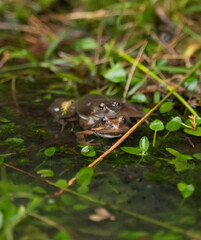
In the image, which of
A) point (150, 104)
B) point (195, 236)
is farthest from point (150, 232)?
point (150, 104)

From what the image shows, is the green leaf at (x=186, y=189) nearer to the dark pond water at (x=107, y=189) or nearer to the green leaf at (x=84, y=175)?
the dark pond water at (x=107, y=189)

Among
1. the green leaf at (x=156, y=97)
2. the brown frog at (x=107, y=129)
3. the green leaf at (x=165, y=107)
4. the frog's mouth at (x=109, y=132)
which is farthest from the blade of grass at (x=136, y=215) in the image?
the green leaf at (x=156, y=97)

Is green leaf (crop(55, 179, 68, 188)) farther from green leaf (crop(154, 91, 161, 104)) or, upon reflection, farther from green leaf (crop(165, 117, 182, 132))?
green leaf (crop(154, 91, 161, 104))

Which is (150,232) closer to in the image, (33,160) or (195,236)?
(195,236)

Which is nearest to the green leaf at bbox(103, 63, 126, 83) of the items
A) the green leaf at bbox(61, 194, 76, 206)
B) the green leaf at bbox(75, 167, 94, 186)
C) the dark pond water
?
the dark pond water

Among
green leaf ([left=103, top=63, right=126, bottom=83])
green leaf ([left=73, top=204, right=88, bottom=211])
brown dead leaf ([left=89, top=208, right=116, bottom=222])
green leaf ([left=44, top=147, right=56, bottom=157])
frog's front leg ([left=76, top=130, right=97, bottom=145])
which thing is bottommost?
brown dead leaf ([left=89, top=208, right=116, bottom=222])

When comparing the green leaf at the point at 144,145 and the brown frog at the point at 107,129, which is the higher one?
the brown frog at the point at 107,129

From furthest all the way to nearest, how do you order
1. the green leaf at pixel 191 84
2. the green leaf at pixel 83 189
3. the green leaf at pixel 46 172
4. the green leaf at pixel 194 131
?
the green leaf at pixel 191 84
the green leaf at pixel 194 131
the green leaf at pixel 46 172
the green leaf at pixel 83 189
